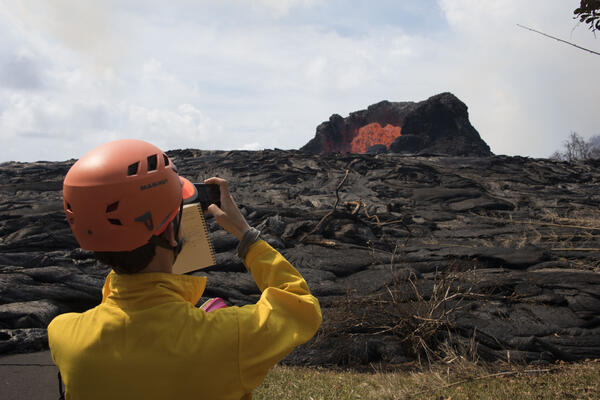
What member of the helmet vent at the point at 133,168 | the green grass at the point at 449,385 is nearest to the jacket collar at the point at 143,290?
the helmet vent at the point at 133,168

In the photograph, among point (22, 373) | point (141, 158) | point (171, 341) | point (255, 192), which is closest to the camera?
point (171, 341)

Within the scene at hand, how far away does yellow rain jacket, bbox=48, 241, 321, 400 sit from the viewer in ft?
3.84

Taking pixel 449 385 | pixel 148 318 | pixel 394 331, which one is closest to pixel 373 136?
pixel 394 331

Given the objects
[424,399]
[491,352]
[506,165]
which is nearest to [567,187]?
[506,165]

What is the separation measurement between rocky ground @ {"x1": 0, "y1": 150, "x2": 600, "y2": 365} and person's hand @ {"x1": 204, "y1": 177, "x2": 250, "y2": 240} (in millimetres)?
4865

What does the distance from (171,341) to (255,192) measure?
56.9 ft

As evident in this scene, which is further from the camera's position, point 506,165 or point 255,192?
point 506,165

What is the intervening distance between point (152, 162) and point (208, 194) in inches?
12.0

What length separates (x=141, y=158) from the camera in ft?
4.23

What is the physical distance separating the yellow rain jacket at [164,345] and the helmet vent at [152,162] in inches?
12.9

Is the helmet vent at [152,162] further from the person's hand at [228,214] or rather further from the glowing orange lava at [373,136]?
the glowing orange lava at [373,136]

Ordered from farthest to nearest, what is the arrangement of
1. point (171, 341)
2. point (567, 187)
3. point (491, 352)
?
point (567, 187) < point (491, 352) < point (171, 341)

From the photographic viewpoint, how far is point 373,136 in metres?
50.4

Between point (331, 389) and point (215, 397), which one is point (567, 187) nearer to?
point (331, 389)
